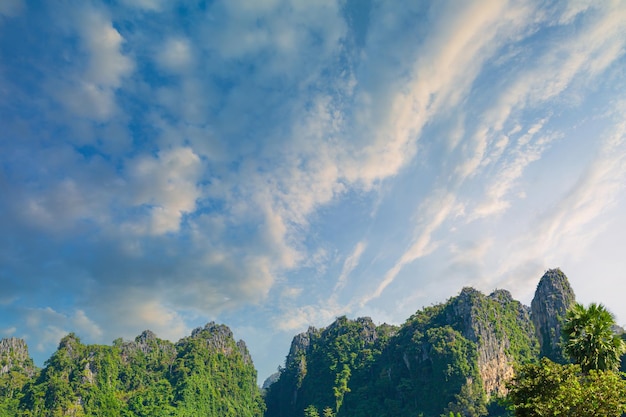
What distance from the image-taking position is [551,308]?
8394 centimetres

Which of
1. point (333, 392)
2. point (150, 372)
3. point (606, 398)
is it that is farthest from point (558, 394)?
point (150, 372)

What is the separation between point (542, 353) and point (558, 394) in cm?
6873

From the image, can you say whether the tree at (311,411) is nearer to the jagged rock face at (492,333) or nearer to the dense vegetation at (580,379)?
the jagged rock face at (492,333)

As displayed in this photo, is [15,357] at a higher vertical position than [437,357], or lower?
higher

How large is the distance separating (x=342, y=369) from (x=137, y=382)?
55.1m

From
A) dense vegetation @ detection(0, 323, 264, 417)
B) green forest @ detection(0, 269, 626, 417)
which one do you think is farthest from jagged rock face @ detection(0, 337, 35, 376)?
dense vegetation @ detection(0, 323, 264, 417)

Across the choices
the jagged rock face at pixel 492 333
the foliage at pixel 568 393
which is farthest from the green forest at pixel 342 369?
the foliage at pixel 568 393

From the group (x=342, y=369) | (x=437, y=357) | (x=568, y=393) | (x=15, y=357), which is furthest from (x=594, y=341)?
(x=15, y=357)

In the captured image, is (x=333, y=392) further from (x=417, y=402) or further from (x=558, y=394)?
(x=558, y=394)

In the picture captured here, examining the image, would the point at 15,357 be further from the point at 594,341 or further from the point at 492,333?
the point at 594,341

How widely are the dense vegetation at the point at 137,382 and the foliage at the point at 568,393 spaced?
9757 centimetres

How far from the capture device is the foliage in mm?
21547

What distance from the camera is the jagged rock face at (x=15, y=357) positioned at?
118 meters

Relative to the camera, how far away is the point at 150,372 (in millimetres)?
118500
